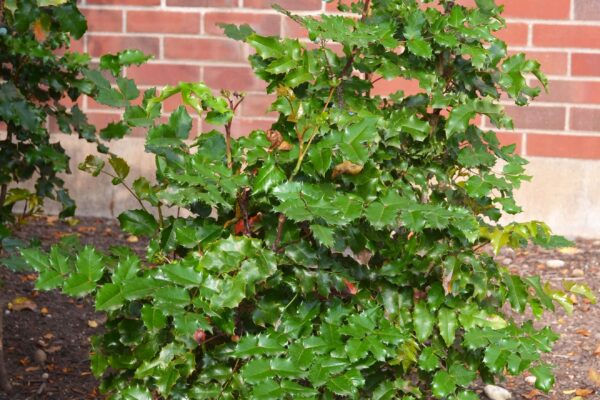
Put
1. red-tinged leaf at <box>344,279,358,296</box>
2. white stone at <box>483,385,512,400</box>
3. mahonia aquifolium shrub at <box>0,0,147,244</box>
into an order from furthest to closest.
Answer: white stone at <box>483,385,512,400</box> < mahonia aquifolium shrub at <box>0,0,147,244</box> < red-tinged leaf at <box>344,279,358,296</box>

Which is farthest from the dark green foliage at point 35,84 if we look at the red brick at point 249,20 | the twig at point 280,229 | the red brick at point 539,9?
the red brick at point 539,9

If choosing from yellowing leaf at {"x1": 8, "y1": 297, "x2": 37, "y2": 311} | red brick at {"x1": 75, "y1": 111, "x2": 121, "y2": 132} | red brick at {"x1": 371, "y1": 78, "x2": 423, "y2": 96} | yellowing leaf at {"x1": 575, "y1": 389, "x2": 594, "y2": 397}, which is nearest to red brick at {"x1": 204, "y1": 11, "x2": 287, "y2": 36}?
red brick at {"x1": 371, "y1": 78, "x2": 423, "y2": 96}

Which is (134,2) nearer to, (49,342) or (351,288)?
(49,342)

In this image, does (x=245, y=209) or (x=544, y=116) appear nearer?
(x=245, y=209)

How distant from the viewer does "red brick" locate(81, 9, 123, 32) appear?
514 centimetres

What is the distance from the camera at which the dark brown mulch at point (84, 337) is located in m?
3.53

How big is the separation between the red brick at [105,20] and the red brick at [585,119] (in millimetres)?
2167

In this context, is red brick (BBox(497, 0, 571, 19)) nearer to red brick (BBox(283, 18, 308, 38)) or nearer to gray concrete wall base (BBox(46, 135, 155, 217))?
red brick (BBox(283, 18, 308, 38))

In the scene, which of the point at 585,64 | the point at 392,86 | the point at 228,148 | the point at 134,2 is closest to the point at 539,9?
the point at 585,64

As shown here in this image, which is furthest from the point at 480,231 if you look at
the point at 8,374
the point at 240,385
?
the point at 8,374

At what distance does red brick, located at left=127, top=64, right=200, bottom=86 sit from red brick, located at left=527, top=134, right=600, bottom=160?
1.61m

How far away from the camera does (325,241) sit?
2072 millimetres

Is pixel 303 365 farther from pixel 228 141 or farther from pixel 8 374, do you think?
pixel 8 374

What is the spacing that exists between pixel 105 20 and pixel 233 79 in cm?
68
